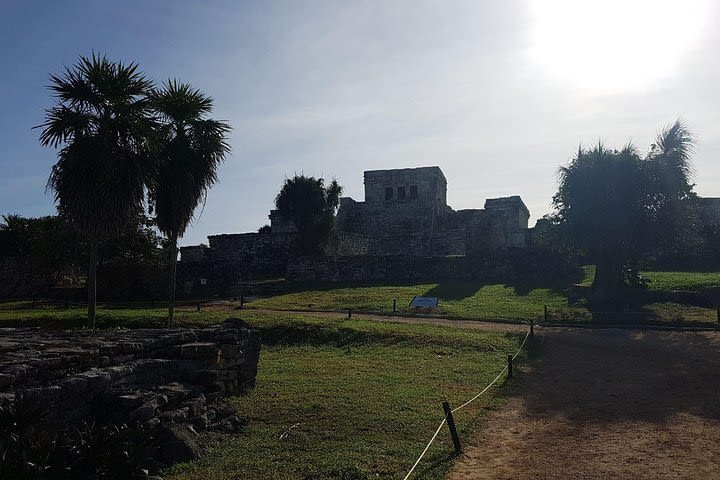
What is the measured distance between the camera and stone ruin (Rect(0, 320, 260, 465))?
584cm

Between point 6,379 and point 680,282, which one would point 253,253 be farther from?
point 6,379

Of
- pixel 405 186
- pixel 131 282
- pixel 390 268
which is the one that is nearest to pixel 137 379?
pixel 131 282

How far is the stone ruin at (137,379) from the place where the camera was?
19.2ft

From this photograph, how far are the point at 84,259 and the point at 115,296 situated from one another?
3710 mm

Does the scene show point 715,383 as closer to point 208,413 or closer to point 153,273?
point 208,413

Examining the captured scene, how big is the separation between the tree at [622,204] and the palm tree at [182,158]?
12.1 m

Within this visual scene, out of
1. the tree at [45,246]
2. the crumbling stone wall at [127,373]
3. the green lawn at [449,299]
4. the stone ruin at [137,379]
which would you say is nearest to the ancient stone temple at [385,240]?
the green lawn at [449,299]

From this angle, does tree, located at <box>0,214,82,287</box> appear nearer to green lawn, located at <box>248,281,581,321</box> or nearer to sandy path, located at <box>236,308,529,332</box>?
green lawn, located at <box>248,281,581,321</box>

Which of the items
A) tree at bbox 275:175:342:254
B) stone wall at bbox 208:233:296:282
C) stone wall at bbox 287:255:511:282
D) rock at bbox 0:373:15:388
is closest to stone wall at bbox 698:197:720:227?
stone wall at bbox 287:255:511:282

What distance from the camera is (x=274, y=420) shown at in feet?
24.8

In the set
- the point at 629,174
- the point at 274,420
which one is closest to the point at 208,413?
the point at 274,420

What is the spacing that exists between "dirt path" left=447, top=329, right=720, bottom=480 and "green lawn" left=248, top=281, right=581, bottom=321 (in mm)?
5690

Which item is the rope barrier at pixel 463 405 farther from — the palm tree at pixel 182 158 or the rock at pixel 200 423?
the palm tree at pixel 182 158

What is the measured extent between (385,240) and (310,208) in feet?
27.5
